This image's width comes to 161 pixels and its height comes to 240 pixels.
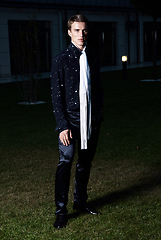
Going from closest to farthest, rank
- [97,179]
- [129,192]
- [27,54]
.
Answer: [129,192], [97,179], [27,54]

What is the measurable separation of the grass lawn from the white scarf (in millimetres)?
932

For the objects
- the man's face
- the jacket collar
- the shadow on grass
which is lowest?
the shadow on grass

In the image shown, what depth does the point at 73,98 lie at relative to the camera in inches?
135

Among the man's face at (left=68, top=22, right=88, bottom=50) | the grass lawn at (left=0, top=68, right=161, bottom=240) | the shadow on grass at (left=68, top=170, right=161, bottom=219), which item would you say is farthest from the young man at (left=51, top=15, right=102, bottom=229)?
the shadow on grass at (left=68, top=170, right=161, bottom=219)

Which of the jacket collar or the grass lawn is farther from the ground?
the jacket collar

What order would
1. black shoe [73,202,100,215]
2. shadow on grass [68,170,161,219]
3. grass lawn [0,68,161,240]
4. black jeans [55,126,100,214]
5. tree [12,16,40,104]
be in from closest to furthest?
black jeans [55,126,100,214] → grass lawn [0,68,161,240] → black shoe [73,202,100,215] → shadow on grass [68,170,161,219] → tree [12,16,40,104]

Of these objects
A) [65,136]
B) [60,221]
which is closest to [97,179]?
[60,221]

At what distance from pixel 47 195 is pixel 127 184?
1072 millimetres

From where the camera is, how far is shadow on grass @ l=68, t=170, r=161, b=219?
4.21 metres

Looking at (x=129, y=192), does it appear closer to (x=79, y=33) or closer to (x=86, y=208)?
(x=86, y=208)

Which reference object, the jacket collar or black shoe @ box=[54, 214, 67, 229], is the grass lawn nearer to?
black shoe @ box=[54, 214, 67, 229]

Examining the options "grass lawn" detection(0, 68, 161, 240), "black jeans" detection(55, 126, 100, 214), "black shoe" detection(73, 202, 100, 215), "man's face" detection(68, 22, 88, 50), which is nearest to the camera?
"man's face" detection(68, 22, 88, 50)

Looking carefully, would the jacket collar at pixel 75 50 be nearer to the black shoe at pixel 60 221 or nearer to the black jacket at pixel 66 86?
the black jacket at pixel 66 86

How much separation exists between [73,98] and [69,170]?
0.69m
